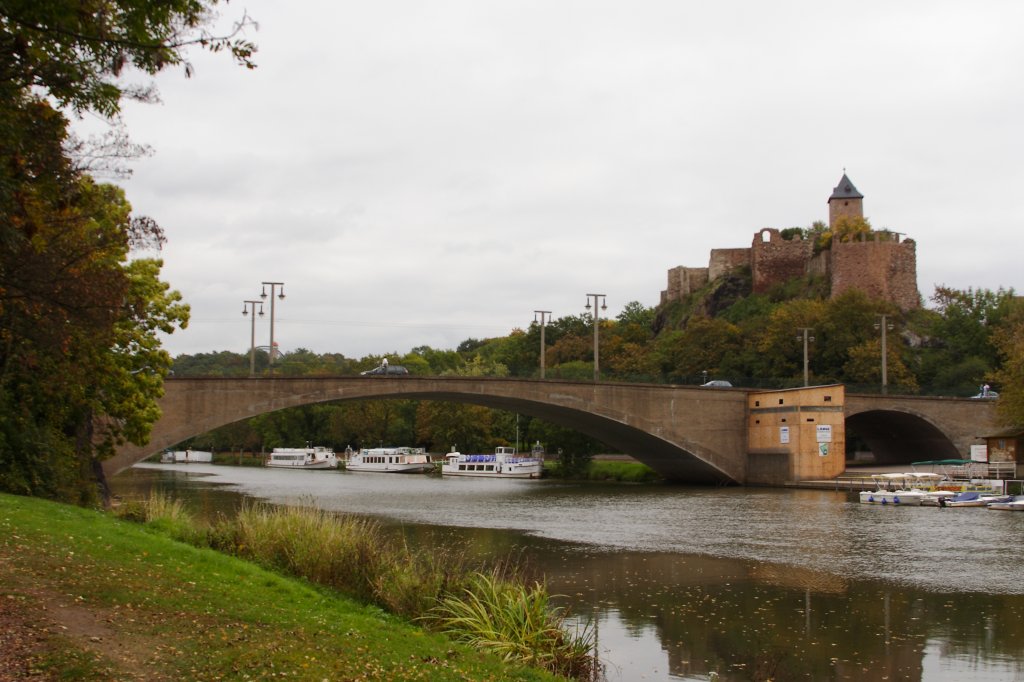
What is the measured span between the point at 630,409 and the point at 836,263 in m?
37.2

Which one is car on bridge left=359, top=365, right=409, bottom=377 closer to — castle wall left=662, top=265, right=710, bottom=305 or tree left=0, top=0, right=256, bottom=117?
tree left=0, top=0, right=256, bottom=117

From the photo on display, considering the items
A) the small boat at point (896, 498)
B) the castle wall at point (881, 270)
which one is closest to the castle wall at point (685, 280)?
the castle wall at point (881, 270)

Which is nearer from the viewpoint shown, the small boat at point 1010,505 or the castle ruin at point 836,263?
the small boat at point 1010,505

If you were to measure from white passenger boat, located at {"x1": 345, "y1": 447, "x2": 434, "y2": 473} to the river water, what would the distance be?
4181 cm

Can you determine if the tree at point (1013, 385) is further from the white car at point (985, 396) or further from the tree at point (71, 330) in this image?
the tree at point (71, 330)

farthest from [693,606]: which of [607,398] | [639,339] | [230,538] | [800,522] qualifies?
[639,339]

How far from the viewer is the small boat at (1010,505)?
1500 inches

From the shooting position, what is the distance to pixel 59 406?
2375cm

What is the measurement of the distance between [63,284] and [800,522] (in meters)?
25.7

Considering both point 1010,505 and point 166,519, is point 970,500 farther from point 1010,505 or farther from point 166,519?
point 166,519

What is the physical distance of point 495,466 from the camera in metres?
76.7

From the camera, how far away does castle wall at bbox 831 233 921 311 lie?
271ft


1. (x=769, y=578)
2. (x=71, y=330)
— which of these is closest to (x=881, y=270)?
(x=769, y=578)

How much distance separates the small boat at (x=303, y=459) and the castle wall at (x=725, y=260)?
43.1m
